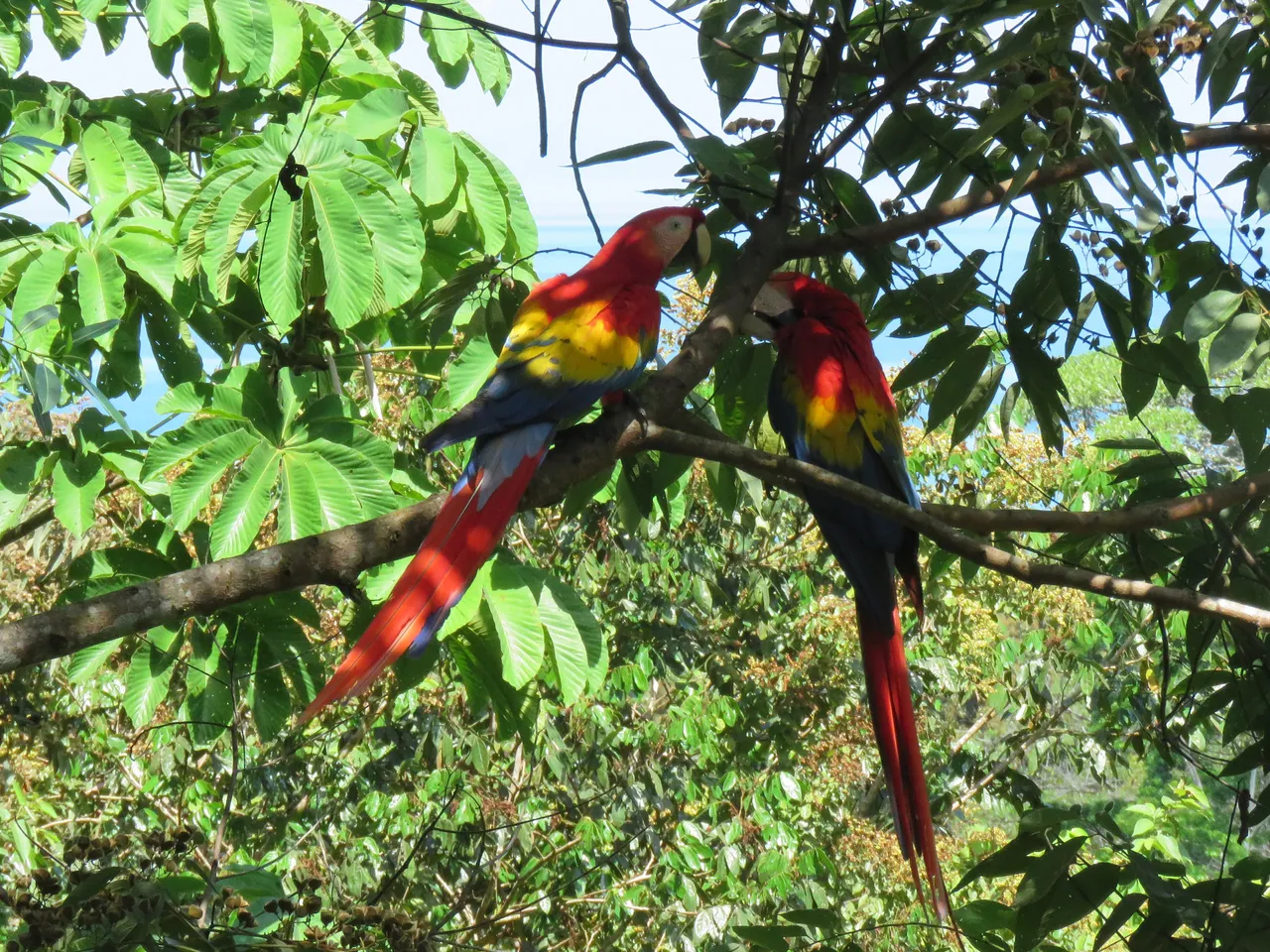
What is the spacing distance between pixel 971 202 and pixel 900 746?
2.06ft

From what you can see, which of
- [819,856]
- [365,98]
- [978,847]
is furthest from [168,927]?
[978,847]

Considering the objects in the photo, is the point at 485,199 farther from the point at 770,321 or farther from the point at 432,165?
the point at 770,321

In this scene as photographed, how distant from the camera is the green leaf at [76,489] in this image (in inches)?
53.4

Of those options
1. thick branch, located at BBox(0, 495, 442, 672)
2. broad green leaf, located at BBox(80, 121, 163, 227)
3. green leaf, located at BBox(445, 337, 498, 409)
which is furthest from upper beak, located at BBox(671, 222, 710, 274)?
broad green leaf, located at BBox(80, 121, 163, 227)

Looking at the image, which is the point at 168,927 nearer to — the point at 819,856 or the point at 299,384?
the point at 299,384

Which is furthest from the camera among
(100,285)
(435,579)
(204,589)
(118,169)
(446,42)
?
(446,42)

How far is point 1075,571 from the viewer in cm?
97

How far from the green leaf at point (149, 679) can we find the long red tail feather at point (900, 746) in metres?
0.88

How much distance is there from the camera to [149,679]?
134cm

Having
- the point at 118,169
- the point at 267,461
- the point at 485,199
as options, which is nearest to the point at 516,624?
the point at 267,461

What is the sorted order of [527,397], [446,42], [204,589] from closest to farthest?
[204,589] → [527,397] → [446,42]

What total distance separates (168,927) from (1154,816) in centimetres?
244

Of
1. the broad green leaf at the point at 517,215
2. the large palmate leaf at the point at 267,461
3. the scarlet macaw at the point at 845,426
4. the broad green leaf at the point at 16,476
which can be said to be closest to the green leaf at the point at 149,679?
the large palmate leaf at the point at 267,461

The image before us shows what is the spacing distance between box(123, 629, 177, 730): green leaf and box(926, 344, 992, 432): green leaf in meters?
0.98
